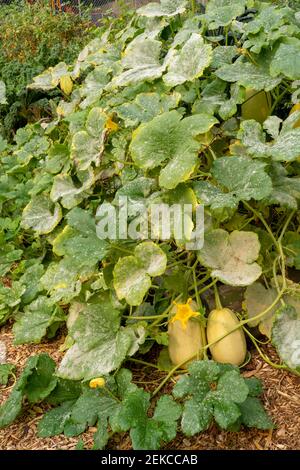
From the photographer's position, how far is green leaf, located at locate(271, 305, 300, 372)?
1.57m

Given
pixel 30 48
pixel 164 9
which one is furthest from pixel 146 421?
pixel 30 48

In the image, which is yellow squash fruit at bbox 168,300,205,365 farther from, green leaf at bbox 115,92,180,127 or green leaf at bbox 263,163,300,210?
green leaf at bbox 115,92,180,127

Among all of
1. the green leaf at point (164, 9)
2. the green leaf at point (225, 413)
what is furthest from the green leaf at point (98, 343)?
the green leaf at point (164, 9)

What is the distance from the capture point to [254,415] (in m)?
1.61

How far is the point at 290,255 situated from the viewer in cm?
192

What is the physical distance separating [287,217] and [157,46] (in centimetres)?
80

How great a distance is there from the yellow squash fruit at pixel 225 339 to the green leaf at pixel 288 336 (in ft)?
0.66

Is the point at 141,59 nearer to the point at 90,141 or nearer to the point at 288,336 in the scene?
the point at 90,141

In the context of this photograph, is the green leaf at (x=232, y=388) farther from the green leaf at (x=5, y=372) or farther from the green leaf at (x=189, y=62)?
the green leaf at (x=189, y=62)

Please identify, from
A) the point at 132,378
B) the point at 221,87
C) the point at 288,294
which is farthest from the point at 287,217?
the point at 132,378

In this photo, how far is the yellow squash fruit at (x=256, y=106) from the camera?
2115 mm

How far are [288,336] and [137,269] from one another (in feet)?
1.51

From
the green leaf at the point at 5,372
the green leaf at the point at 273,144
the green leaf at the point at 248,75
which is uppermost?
the green leaf at the point at 248,75
